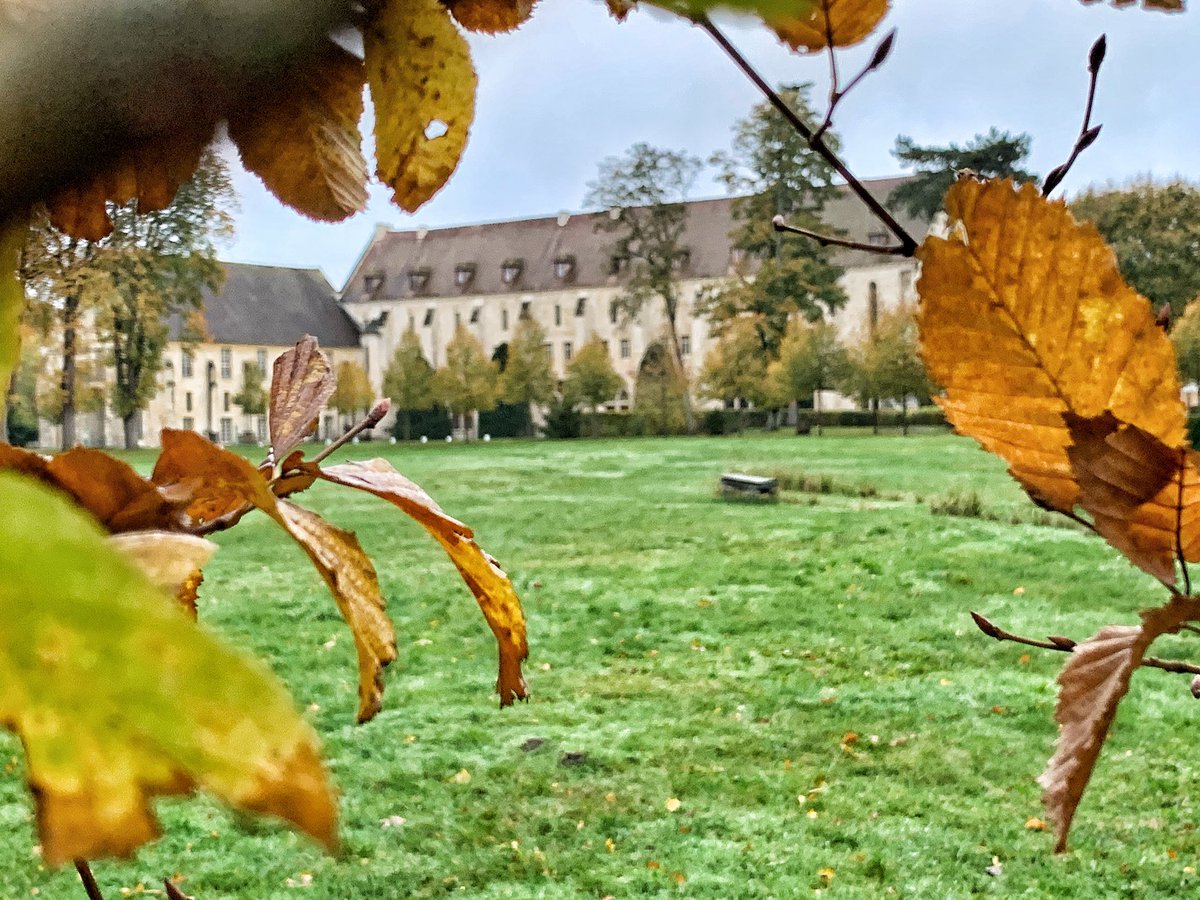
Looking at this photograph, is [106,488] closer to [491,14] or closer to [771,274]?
[491,14]

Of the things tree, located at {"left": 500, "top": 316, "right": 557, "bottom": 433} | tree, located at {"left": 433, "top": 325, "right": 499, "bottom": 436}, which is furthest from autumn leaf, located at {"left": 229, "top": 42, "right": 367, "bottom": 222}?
tree, located at {"left": 500, "top": 316, "right": 557, "bottom": 433}

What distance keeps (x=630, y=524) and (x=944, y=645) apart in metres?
2.84

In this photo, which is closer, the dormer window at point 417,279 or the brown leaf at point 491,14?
the brown leaf at point 491,14

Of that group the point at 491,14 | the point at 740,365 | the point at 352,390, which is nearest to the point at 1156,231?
the point at 740,365

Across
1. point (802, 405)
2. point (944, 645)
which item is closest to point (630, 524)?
point (944, 645)

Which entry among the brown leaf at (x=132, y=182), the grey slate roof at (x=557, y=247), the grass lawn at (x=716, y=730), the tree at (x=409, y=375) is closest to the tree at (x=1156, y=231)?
the grass lawn at (x=716, y=730)

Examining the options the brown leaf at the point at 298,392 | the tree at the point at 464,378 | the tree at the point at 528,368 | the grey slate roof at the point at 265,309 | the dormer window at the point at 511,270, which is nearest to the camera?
the brown leaf at the point at 298,392

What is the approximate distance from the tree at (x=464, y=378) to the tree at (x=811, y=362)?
3.98 metres

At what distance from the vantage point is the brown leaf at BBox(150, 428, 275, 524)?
13cm

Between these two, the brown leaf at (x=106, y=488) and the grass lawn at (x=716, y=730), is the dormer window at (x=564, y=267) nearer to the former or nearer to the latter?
the grass lawn at (x=716, y=730)

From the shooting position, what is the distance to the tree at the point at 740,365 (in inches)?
522

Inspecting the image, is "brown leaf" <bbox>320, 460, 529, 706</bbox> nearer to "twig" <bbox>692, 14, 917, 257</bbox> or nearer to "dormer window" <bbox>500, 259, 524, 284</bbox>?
"twig" <bbox>692, 14, 917, 257</bbox>

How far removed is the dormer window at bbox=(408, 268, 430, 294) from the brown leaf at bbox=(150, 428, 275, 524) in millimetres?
13339

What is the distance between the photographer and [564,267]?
605 inches
